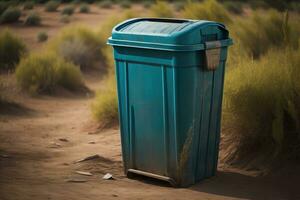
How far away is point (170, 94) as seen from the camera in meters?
5.68

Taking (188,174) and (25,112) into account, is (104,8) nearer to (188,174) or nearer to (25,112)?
(25,112)

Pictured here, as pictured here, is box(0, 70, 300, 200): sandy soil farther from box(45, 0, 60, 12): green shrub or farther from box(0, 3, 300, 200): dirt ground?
box(45, 0, 60, 12): green shrub

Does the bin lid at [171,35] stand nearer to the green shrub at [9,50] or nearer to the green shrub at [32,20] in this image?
the green shrub at [9,50]

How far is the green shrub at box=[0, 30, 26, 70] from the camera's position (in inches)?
588

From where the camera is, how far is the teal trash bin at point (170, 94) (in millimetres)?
5633

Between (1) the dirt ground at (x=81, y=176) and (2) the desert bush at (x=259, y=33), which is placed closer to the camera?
(1) the dirt ground at (x=81, y=176)

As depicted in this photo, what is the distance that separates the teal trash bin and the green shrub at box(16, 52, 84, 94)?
592cm

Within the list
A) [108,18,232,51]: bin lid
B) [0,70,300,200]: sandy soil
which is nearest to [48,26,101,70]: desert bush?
[0,70,300,200]: sandy soil

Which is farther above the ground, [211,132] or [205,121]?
[205,121]

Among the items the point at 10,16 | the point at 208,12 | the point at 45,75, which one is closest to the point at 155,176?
the point at 45,75

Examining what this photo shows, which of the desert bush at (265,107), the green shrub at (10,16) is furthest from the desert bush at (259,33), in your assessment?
the green shrub at (10,16)

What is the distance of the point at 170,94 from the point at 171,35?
0.53m

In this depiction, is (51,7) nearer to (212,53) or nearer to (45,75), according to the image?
(45,75)

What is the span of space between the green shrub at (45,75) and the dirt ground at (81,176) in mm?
2413
